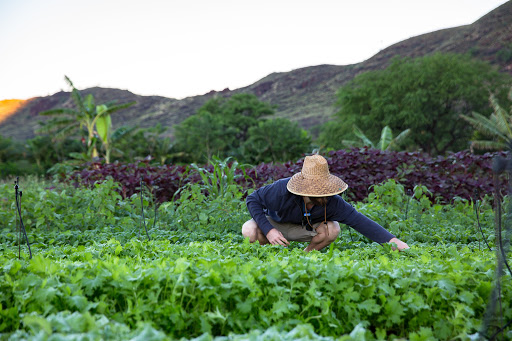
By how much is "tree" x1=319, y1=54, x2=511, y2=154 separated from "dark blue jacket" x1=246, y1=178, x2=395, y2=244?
26.7 metres

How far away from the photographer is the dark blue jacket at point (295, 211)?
150 inches

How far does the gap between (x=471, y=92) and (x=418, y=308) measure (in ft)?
105

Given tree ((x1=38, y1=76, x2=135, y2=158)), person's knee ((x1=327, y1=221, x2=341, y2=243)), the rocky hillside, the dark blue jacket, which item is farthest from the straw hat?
the rocky hillside

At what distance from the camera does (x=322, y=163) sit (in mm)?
3703

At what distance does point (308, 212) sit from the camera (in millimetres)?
4109

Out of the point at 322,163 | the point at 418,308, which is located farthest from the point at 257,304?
the point at 322,163

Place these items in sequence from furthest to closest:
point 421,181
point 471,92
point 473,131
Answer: point 473,131, point 471,92, point 421,181

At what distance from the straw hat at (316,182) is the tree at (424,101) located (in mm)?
27080

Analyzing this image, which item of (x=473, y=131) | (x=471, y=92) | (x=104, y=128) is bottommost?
(x=473, y=131)

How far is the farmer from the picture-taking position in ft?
12.1

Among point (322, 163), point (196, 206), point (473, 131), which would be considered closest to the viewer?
point (322, 163)

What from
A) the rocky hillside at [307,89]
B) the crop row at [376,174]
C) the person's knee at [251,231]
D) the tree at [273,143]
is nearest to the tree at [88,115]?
the tree at [273,143]

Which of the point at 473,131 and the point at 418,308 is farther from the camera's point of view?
the point at 473,131

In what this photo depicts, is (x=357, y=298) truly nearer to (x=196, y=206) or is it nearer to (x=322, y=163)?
(x=322, y=163)
